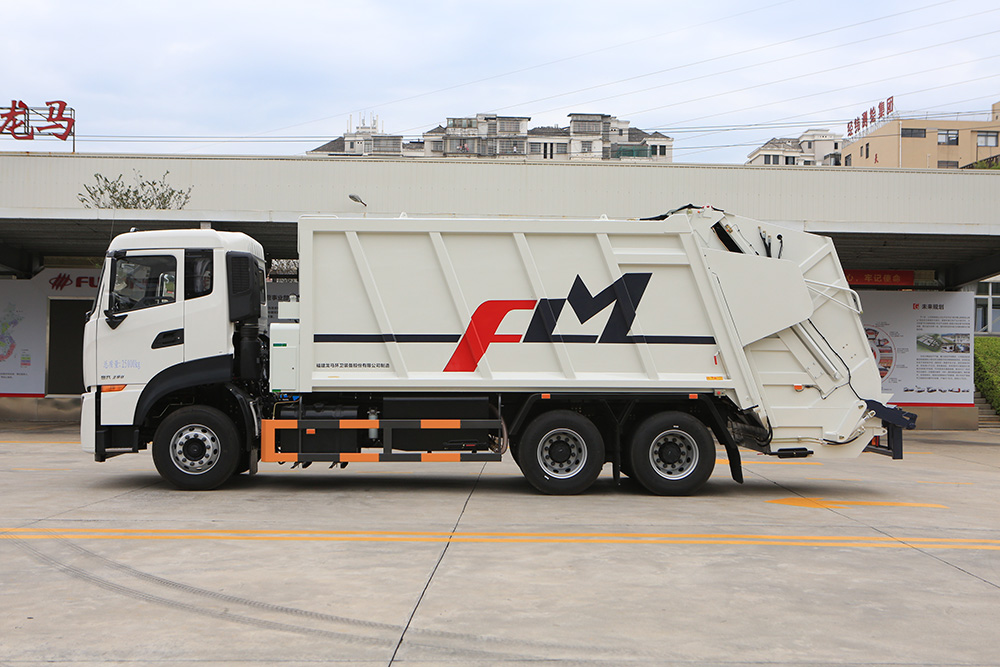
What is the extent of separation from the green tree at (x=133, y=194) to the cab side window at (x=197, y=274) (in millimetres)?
11985

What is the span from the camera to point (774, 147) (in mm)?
112625

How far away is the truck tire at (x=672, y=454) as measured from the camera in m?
10.3

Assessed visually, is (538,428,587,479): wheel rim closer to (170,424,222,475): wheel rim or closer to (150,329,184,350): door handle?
(170,424,222,475): wheel rim

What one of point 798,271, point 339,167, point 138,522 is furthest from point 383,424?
point 339,167

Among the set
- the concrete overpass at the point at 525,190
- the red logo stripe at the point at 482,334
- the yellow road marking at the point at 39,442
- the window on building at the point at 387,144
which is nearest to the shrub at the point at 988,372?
the concrete overpass at the point at 525,190

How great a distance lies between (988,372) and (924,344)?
3.92m

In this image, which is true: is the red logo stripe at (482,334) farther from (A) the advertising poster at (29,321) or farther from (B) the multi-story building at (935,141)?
(B) the multi-story building at (935,141)

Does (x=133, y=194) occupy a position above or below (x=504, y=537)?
above

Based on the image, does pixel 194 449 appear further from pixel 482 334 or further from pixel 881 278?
pixel 881 278

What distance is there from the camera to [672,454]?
10.4 meters

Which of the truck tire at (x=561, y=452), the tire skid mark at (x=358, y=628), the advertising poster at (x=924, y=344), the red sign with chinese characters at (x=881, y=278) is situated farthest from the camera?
the red sign with chinese characters at (x=881, y=278)

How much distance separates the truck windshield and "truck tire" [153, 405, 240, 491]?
137cm

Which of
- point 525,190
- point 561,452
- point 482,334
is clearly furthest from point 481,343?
point 525,190

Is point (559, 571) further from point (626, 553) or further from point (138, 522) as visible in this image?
point (138, 522)
